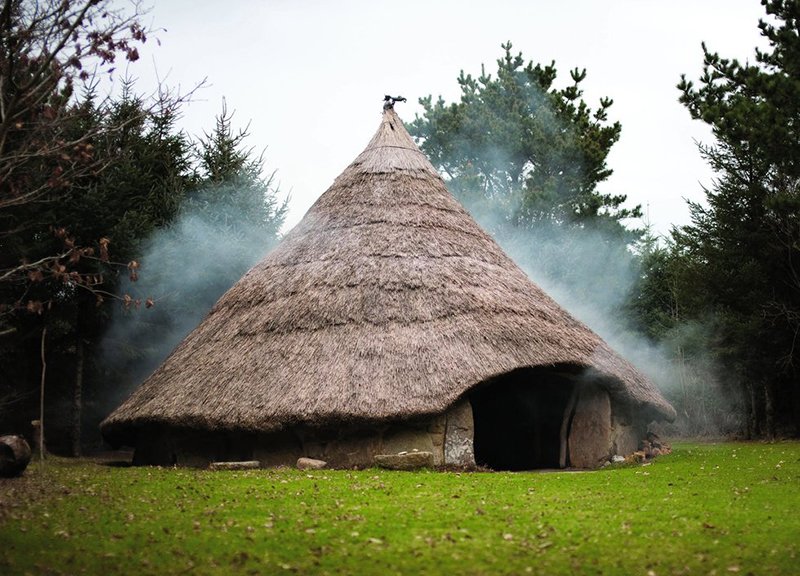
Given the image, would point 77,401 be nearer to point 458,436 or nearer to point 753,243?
point 458,436

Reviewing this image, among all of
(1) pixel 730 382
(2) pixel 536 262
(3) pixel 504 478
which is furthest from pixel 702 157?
(3) pixel 504 478

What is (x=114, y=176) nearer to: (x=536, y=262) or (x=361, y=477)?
(x=361, y=477)

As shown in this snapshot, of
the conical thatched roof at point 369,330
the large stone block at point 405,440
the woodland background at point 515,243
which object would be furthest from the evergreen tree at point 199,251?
the large stone block at point 405,440

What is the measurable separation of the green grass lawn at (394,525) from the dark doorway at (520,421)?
226 inches

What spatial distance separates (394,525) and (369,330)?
6.42 meters

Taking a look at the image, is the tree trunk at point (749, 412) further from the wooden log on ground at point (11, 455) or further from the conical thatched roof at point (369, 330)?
the wooden log on ground at point (11, 455)

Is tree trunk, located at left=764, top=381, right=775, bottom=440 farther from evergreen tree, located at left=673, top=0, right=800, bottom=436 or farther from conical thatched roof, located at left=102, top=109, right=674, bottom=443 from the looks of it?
conical thatched roof, located at left=102, top=109, right=674, bottom=443

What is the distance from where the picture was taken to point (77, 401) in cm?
2178

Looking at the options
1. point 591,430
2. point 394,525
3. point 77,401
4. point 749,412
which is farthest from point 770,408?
point 394,525

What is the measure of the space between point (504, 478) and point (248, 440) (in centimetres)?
463

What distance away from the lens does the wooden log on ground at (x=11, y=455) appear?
11609 mm

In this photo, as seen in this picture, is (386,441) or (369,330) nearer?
(386,441)

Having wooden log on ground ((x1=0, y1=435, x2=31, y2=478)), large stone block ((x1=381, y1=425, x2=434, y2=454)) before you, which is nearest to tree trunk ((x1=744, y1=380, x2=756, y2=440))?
large stone block ((x1=381, y1=425, x2=434, y2=454))

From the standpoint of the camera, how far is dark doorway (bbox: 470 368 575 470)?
59.6 feet
